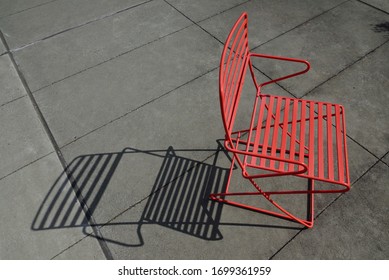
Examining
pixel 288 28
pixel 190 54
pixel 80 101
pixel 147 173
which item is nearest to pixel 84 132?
pixel 80 101

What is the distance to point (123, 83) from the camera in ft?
13.0

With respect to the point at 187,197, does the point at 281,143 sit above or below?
above

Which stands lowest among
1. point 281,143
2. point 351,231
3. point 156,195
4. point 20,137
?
point 351,231

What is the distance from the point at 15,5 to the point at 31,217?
4.43m

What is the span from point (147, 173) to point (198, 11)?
10.3 ft

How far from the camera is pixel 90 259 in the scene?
255cm

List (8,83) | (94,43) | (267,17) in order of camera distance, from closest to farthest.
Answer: (8,83) → (94,43) → (267,17)

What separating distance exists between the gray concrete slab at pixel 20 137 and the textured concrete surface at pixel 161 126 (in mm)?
15

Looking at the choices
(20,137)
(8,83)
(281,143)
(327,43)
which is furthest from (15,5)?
(281,143)

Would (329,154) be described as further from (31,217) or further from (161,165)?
(31,217)

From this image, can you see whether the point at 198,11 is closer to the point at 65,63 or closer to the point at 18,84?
the point at 65,63

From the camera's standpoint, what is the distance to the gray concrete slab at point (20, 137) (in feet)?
10.7

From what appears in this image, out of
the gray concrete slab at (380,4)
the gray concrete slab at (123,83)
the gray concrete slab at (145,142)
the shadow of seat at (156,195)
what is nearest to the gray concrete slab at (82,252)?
the shadow of seat at (156,195)

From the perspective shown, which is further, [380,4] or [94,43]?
[380,4]
